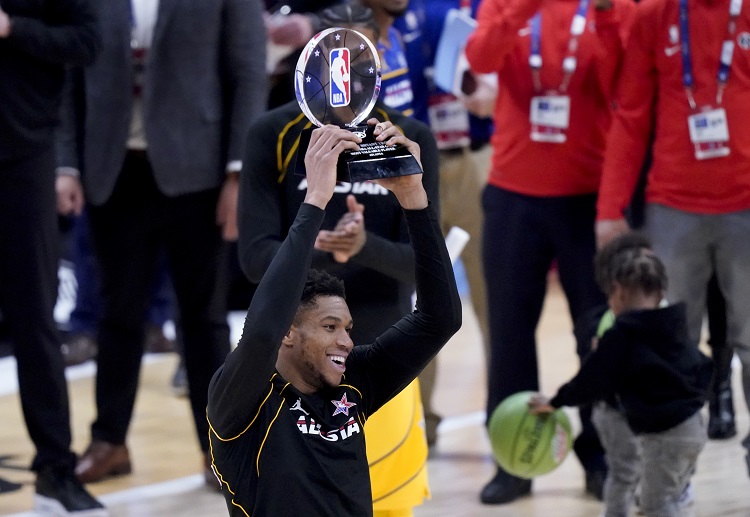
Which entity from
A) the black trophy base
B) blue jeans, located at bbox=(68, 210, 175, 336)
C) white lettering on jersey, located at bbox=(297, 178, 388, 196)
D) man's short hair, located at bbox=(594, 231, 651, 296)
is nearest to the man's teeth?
the black trophy base

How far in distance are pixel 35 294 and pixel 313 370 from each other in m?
2.17

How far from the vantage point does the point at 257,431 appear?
2.73 meters

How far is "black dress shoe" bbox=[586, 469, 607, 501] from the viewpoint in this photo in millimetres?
5164

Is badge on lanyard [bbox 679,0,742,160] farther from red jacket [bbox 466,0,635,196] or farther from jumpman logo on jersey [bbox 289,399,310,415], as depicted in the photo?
jumpman logo on jersey [bbox 289,399,310,415]

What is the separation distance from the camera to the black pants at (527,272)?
5117 millimetres

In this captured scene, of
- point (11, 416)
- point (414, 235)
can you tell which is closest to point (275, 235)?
point (414, 235)

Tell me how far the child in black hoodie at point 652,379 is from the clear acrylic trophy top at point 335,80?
1.65 meters

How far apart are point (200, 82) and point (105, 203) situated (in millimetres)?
592

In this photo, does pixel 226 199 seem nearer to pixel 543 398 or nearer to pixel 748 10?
pixel 543 398

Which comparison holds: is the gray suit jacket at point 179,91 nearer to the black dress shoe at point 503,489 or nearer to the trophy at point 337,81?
the black dress shoe at point 503,489

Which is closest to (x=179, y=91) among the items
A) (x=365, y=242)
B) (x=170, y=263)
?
(x=170, y=263)

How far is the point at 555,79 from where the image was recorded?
5.08 m

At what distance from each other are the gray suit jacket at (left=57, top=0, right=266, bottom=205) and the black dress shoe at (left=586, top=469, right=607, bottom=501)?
5.97ft

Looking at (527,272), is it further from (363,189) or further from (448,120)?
(363,189)
